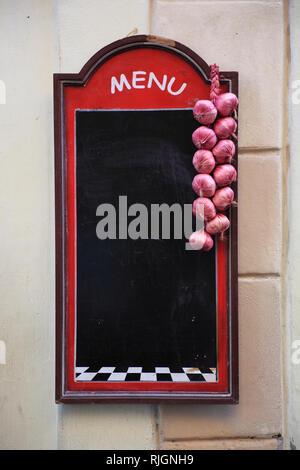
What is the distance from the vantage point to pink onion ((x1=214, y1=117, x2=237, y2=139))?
1.21 m

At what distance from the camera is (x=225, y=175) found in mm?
1206

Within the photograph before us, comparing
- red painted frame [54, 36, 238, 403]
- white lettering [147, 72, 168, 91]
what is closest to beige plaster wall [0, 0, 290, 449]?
red painted frame [54, 36, 238, 403]

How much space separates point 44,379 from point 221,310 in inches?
31.7

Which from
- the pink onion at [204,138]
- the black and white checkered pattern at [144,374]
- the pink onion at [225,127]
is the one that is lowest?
the black and white checkered pattern at [144,374]

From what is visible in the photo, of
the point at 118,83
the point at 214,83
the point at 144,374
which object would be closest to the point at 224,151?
the point at 214,83

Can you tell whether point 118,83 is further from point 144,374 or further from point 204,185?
point 144,374

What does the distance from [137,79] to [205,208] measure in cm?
59

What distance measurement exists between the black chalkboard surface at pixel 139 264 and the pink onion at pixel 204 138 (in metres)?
0.05

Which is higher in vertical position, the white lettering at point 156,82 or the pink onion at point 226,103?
the white lettering at point 156,82

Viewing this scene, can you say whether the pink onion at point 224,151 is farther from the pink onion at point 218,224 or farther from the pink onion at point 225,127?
the pink onion at point 218,224

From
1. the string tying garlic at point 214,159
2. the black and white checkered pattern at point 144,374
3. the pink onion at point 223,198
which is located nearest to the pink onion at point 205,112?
the string tying garlic at point 214,159

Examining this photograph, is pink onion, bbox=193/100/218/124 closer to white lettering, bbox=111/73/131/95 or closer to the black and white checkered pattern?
white lettering, bbox=111/73/131/95

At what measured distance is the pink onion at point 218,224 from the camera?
3.99 ft

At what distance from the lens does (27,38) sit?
4.37 ft
